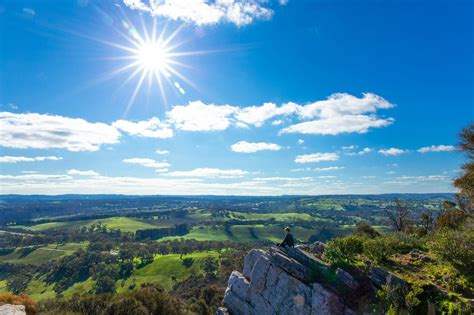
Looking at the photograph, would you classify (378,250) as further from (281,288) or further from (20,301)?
(20,301)

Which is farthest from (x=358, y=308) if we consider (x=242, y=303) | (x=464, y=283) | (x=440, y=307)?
(x=242, y=303)

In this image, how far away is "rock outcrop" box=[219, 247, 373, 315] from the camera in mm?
21547

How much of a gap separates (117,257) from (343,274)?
19196cm

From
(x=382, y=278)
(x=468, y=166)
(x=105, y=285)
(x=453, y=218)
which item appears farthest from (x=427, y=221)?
(x=105, y=285)

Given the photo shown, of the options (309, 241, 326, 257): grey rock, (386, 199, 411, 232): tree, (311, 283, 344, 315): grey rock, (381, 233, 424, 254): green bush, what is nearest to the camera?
(311, 283, 344, 315): grey rock

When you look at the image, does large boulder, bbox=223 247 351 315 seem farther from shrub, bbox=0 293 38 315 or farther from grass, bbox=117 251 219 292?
grass, bbox=117 251 219 292

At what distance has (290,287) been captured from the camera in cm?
2409

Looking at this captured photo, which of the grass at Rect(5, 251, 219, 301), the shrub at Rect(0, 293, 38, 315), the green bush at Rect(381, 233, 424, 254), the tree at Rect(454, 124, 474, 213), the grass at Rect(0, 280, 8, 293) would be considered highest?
the tree at Rect(454, 124, 474, 213)

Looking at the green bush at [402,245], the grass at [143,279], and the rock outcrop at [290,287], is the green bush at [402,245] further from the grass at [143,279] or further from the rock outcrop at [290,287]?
the grass at [143,279]

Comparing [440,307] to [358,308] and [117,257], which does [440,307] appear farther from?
[117,257]

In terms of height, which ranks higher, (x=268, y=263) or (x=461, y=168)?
(x=461, y=168)

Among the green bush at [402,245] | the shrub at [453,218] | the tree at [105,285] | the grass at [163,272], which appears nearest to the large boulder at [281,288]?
the green bush at [402,245]

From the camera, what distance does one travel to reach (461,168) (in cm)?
3688

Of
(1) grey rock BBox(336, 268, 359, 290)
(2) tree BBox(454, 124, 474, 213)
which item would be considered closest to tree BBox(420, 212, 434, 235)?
(2) tree BBox(454, 124, 474, 213)
